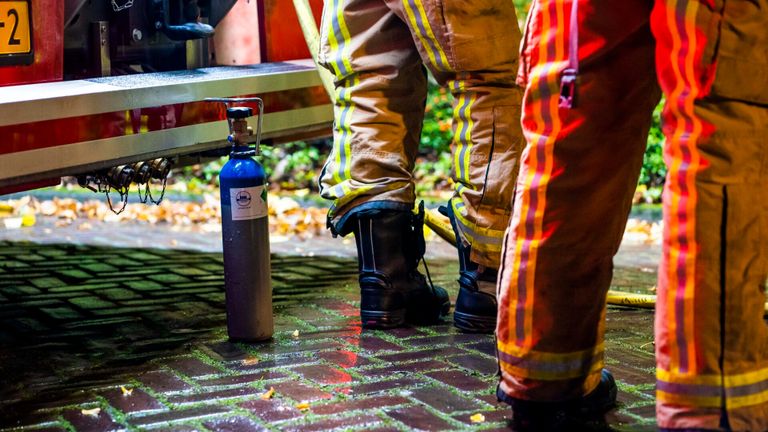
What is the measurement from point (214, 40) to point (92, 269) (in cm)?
136

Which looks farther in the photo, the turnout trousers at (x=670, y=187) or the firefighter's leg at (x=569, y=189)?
the firefighter's leg at (x=569, y=189)

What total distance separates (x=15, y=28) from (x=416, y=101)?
1.38m

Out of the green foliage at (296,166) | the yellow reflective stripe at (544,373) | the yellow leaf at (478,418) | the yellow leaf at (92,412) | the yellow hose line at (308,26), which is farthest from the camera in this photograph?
the green foliage at (296,166)

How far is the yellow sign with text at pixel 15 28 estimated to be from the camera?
3701 millimetres

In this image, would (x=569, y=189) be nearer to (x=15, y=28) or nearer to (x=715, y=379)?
(x=715, y=379)

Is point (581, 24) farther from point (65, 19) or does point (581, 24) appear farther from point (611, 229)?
point (65, 19)

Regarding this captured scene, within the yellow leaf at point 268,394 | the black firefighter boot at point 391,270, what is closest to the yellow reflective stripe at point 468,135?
the black firefighter boot at point 391,270

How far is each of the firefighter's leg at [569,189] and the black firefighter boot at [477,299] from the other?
117cm

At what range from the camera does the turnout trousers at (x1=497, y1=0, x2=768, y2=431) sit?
2355 mm

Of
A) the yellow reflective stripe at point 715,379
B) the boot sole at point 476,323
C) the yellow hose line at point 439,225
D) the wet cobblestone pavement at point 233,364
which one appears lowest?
the wet cobblestone pavement at point 233,364

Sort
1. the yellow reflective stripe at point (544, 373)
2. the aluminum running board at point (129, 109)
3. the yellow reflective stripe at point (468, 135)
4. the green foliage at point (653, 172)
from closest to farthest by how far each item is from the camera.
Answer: the yellow reflective stripe at point (544, 373) → the aluminum running board at point (129, 109) → the yellow reflective stripe at point (468, 135) → the green foliage at point (653, 172)

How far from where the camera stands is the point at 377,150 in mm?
3934

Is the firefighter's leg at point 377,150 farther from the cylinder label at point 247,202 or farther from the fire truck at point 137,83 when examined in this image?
the fire truck at point 137,83

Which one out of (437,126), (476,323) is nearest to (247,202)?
(476,323)
